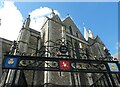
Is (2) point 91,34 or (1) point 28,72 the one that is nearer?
(1) point 28,72

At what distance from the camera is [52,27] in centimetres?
1717

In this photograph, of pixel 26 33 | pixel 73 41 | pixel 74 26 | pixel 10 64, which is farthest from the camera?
pixel 74 26

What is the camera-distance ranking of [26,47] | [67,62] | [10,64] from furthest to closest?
[26,47], [67,62], [10,64]

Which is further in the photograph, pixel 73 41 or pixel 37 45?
pixel 73 41

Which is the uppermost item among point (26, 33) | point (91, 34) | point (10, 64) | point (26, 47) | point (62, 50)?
point (91, 34)

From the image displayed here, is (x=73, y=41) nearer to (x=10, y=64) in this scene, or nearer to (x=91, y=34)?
(x=91, y=34)

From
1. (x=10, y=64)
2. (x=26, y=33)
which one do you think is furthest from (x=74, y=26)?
(x=10, y=64)

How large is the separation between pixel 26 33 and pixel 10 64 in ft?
29.9

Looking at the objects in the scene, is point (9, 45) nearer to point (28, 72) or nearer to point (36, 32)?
point (36, 32)

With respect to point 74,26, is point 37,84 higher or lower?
lower

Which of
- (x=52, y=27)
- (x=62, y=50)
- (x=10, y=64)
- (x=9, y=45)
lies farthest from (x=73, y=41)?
(x=10, y=64)

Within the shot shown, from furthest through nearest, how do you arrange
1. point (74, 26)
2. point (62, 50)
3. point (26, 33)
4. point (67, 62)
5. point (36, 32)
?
point (74, 26)
point (36, 32)
point (26, 33)
point (62, 50)
point (67, 62)

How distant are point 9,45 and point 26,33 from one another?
2069 millimetres

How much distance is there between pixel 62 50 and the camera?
8.77 metres
